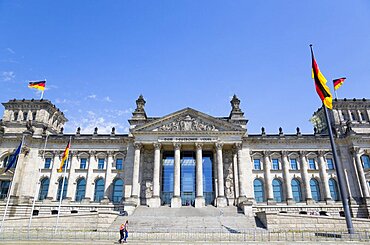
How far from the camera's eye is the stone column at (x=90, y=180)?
45.3 m

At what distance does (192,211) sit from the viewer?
37.2m

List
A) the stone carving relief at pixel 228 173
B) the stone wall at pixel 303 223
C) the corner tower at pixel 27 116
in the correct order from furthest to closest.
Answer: the corner tower at pixel 27 116 → the stone carving relief at pixel 228 173 → the stone wall at pixel 303 223

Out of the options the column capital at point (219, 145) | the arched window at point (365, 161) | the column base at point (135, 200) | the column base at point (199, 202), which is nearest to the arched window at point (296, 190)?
the arched window at point (365, 161)

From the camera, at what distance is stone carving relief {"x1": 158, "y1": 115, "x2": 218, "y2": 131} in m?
45.9

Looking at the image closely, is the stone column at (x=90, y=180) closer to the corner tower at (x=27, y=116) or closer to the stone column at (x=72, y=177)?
the stone column at (x=72, y=177)

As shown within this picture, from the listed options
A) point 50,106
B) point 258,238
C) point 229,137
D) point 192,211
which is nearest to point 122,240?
point 258,238

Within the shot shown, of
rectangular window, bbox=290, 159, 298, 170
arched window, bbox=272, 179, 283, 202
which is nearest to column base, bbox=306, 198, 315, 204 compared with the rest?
arched window, bbox=272, 179, 283, 202

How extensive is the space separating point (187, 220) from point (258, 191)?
63.4 ft

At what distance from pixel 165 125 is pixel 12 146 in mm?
29397

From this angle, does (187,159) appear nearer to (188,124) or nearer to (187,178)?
(187,178)

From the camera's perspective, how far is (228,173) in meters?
45.9

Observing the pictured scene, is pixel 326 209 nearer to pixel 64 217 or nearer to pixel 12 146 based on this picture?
pixel 64 217

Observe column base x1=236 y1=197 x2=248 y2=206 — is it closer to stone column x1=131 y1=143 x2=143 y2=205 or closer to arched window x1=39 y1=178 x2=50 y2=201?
stone column x1=131 y1=143 x2=143 y2=205

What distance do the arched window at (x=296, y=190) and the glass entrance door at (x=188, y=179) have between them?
18.7 m
